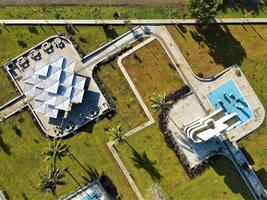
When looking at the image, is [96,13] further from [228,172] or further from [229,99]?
[228,172]

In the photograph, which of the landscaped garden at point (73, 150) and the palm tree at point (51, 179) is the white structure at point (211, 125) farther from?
the palm tree at point (51, 179)

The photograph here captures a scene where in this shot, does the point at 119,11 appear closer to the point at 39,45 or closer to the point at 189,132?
the point at 39,45

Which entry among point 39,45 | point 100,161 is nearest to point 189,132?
point 100,161

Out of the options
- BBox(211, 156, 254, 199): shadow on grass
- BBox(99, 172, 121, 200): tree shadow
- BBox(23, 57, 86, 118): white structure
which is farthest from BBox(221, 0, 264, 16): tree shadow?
BBox(99, 172, 121, 200): tree shadow

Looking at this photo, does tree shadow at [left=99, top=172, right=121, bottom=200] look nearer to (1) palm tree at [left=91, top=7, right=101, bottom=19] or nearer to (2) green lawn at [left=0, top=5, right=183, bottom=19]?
(1) palm tree at [left=91, top=7, right=101, bottom=19]

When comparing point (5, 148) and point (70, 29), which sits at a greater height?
point (70, 29)

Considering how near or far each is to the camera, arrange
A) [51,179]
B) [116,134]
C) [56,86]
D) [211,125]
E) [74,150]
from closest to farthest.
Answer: [211,125] → [116,134] → [56,86] → [51,179] → [74,150]

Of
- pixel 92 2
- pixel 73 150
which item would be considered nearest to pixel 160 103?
pixel 73 150
